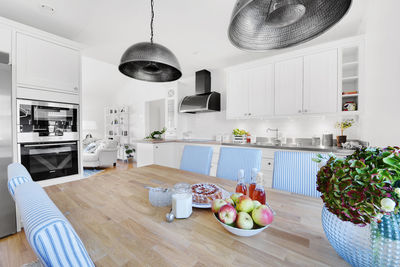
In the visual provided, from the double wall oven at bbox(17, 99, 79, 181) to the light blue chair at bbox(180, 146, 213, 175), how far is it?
160cm

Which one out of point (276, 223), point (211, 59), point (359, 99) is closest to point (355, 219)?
point (276, 223)

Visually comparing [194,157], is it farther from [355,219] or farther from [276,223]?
[355,219]

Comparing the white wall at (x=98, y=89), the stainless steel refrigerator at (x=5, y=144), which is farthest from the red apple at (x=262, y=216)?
the white wall at (x=98, y=89)

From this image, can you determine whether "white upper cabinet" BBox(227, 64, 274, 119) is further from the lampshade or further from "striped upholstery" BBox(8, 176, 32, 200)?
"striped upholstery" BBox(8, 176, 32, 200)

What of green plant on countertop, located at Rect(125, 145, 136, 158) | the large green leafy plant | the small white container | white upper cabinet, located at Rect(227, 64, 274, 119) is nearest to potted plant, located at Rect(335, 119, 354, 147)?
white upper cabinet, located at Rect(227, 64, 274, 119)

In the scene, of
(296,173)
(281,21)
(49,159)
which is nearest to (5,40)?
(49,159)

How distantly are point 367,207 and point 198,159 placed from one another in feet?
4.99

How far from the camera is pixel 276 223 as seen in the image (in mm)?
763

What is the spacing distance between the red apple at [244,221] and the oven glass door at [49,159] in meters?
2.44

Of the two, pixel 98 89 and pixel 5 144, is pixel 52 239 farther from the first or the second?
pixel 98 89

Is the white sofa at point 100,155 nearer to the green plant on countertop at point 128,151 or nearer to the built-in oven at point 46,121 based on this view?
the green plant on countertop at point 128,151

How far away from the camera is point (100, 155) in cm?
468

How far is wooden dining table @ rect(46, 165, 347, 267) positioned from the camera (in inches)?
21.8

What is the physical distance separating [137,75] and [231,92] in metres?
2.28
